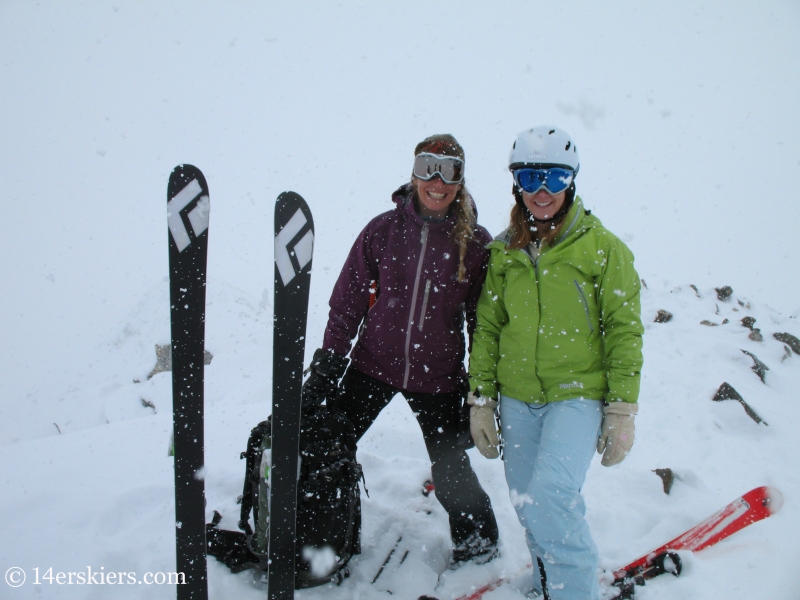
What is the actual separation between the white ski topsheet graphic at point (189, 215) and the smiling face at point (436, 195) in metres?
1.15

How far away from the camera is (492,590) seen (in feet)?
8.42

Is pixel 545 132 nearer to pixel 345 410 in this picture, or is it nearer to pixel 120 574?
pixel 345 410

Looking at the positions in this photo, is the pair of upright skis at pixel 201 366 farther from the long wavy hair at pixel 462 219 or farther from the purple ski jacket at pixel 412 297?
the long wavy hair at pixel 462 219

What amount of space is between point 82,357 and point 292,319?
14.2 meters

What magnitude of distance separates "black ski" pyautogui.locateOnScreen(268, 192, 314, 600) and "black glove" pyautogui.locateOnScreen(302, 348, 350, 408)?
357mm

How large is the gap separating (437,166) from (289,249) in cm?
94

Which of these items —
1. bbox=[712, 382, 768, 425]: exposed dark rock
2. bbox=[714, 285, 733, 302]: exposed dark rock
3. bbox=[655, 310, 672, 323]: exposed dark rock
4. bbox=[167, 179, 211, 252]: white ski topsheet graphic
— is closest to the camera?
bbox=[167, 179, 211, 252]: white ski topsheet graphic

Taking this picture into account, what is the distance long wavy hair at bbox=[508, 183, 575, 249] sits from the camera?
2273 mm

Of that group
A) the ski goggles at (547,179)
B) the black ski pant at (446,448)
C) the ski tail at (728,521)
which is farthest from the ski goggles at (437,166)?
the ski tail at (728,521)

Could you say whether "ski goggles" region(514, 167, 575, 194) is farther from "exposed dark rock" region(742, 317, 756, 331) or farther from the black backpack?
"exposed dark rock" region(742, 317, 756, 331)

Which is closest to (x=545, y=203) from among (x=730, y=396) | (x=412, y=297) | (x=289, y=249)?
(x=412, y=297)

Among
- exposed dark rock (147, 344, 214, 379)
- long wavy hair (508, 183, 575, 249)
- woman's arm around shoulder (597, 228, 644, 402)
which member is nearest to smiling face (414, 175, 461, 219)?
long wavy hair (508, 183, 575, 249)

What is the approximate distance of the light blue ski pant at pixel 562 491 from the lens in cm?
194

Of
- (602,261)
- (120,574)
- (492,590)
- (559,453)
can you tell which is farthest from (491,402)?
(120,574)
